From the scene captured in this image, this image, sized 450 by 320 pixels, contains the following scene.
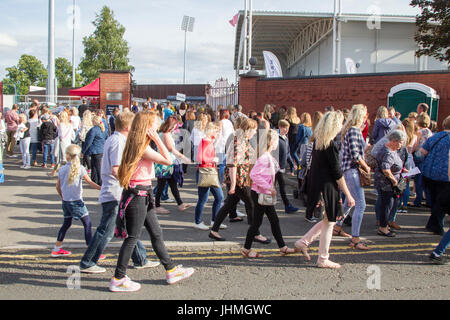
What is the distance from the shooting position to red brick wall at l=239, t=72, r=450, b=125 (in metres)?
14.7

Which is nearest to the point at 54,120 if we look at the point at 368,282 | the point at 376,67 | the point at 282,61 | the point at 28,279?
the point at 28,279

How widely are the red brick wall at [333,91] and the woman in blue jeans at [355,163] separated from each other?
10121 millimetres

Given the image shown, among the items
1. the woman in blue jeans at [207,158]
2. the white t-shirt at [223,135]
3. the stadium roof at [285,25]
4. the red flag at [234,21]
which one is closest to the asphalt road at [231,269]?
the woman in blue jeans at [207,158]

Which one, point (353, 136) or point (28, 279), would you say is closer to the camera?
point (28, 279)

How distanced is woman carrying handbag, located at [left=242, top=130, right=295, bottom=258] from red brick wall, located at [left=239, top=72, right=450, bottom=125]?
37.4ft

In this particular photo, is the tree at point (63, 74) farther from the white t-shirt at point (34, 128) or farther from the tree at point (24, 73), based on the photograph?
the white t-shirt at point (34, 128)

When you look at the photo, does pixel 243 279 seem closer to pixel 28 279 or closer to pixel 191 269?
pixel 191 269

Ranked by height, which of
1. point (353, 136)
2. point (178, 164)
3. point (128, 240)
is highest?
point (353, 136)

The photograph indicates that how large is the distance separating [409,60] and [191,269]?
27.1m

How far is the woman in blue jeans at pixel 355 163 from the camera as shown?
595cm

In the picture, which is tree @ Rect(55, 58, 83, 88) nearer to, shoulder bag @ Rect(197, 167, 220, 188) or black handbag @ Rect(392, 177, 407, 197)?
shoulder bag @ Rect(197, 167, 220, 188)

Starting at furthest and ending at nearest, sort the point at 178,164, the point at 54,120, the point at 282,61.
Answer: the point at 282,61 → the point at 54,120 → the point at 178,164

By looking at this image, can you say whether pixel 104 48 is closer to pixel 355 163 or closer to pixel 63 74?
pixel 355 163

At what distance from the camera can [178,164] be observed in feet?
25.1
